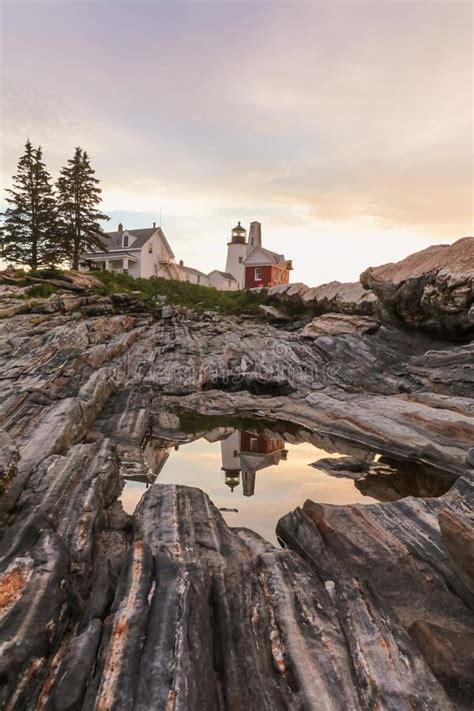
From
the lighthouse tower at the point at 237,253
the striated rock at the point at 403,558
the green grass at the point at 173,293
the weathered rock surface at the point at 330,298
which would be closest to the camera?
the striated rock at the point at 403,558

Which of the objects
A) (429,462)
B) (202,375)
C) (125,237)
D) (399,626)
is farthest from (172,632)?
(125,237)

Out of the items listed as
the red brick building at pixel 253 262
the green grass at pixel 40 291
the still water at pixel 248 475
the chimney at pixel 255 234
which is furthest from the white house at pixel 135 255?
the still water at pixel 248 475

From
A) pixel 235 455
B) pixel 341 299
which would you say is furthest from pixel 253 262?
pixel 235 455

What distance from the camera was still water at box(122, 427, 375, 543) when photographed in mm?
10375

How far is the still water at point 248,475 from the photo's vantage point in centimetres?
1038

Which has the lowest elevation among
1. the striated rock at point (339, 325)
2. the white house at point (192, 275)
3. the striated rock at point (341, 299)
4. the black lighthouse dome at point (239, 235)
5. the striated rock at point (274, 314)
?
the striated rock at point (339, 325)

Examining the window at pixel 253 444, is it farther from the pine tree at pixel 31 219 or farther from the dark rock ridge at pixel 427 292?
the pine tree at pixel 31 219

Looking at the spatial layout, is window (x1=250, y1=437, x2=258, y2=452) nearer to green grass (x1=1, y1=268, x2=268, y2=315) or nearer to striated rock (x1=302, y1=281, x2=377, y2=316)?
striated rock (x1=302, y1=281, x2=377, y2=316)

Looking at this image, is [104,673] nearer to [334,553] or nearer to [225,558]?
[225,558]

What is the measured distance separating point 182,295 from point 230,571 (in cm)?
4469

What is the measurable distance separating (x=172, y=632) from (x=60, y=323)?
25.6 m

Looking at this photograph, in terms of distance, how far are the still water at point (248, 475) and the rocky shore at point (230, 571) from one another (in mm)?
774

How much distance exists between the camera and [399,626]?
204 inches

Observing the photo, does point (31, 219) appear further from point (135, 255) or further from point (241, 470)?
point (241, 470)
